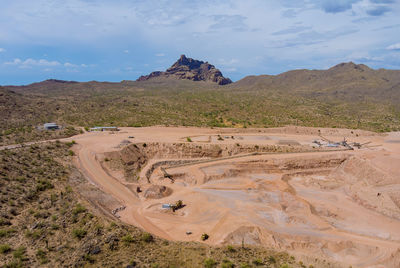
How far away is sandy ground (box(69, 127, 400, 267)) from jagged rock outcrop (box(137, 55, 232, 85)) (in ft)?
417

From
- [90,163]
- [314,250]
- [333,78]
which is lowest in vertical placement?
[314,250]

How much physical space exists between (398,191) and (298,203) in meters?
12.6

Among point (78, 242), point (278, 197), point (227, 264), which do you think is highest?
point (78, 242)

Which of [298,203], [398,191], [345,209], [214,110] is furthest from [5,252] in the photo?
[214,110]

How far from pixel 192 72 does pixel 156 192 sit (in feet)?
508

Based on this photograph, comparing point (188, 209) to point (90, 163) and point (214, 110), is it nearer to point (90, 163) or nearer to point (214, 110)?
point (90, 163)

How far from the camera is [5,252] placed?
50.2 ft

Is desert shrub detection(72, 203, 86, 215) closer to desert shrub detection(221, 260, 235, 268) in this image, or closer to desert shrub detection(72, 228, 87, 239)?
desert shrub detection(72, 228, 87, 239)

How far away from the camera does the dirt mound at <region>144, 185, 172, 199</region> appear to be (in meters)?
29.6

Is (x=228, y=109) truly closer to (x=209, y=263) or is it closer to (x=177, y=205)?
(x=177, y=205)

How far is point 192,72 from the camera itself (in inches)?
6919

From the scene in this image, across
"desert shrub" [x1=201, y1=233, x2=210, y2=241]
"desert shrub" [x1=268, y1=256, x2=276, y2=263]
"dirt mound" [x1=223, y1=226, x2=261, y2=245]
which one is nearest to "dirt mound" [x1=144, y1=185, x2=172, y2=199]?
"desert shrub" [x1=201, y1=233, x2=210, y2=241]

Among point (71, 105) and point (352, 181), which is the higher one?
point (71, 105)

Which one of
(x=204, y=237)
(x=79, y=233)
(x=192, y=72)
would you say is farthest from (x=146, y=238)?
(x=192, y=72)
